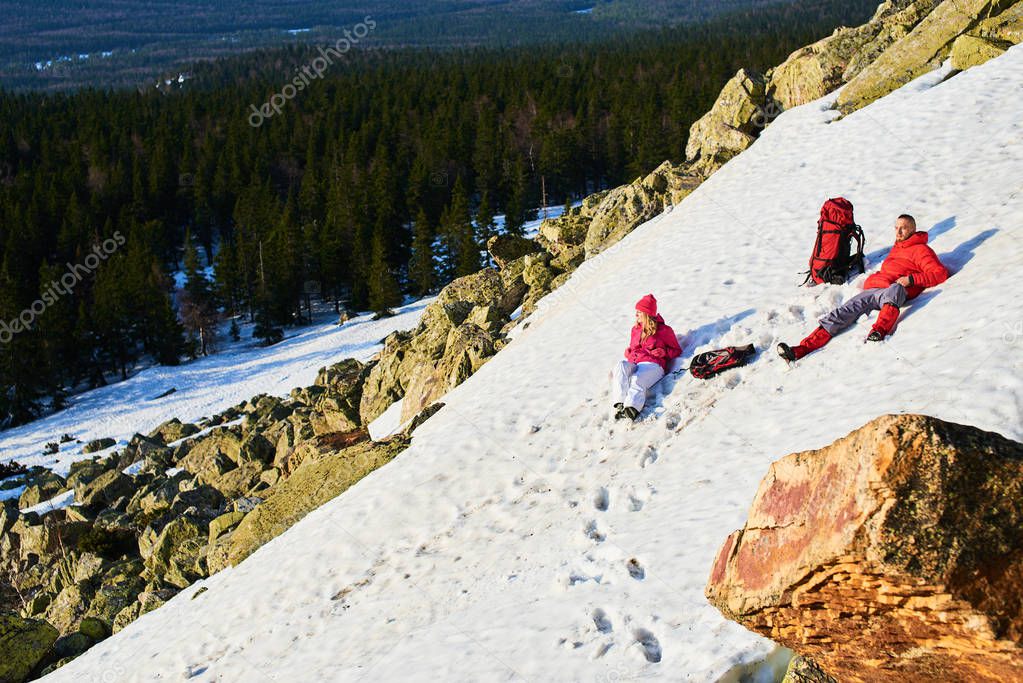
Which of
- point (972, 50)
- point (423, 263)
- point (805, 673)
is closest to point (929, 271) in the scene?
point (805, 673)

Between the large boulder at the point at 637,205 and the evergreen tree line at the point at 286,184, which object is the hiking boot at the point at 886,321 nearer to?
the large boulder at the point at 637,205

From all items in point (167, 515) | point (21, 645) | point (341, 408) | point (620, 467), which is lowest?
point (167, 515)

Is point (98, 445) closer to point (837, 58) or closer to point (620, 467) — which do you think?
point (837, 58)

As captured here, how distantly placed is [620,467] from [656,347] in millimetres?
2380

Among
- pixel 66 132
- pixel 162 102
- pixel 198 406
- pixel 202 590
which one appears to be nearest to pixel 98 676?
pixel 202 590

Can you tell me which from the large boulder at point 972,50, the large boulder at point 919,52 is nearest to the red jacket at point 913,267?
the large boulder at point 972,50

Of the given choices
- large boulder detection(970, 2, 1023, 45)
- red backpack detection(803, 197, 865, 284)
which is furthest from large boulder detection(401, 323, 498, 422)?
large boulder detection(970, 2, 1023, 45)

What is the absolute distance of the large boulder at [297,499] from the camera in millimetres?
14147

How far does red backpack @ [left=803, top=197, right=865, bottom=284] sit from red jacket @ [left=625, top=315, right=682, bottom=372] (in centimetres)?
250

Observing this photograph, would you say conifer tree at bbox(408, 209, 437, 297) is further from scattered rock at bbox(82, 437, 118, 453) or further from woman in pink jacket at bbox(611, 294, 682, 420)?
woman in pink jacket at bbox(611, 294, 682, 420)

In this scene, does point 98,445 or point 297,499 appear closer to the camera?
point 297,499

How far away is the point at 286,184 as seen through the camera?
107m

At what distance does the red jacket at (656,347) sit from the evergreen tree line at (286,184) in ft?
175

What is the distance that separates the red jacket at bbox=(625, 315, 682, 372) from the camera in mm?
11609
